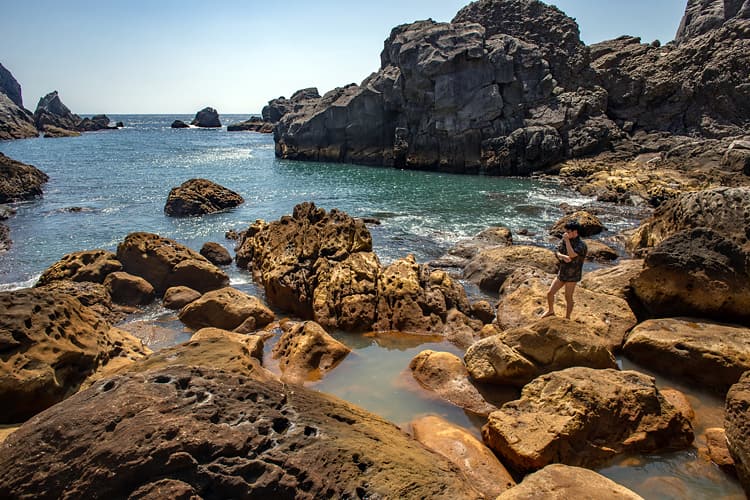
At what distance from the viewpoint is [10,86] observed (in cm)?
12381

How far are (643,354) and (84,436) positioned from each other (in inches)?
341

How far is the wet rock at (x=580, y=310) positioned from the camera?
9398 millimetres

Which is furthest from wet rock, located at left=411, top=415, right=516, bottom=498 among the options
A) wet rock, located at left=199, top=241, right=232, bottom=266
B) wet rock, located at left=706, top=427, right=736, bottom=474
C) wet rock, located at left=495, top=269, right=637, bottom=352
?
wet rock, located at left=199, top=241, right=232, bottom=266

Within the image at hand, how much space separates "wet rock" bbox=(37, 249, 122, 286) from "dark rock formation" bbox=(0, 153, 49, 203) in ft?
64.3

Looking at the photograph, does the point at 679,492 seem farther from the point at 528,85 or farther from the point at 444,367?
the point at 528,85

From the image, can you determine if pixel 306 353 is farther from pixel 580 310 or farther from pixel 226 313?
pixel 580 310

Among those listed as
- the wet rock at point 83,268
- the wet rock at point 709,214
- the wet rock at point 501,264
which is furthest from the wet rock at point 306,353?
the wet rock at point 709,214

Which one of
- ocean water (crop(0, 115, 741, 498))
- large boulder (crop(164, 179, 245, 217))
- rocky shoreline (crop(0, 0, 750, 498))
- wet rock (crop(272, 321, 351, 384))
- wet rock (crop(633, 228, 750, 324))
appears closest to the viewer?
rocky shoreline (crop(0, 0, 750, 498))

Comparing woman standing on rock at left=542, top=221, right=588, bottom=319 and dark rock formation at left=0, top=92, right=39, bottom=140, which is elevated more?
dark rock formation at left=0, top=92, right=39, bottom=140

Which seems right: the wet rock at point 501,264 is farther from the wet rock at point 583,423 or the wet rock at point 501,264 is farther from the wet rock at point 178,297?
the wet rock at point 178,297

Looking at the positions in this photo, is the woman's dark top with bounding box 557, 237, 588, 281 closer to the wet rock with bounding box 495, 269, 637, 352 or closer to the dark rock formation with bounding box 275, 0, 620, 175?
the wet rock with bounding box 495, 269, 637, 352

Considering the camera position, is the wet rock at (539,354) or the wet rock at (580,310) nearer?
the wet rock at (539,354)

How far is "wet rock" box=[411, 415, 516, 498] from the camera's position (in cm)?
549

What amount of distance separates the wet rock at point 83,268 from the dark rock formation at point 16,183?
64.3ft
